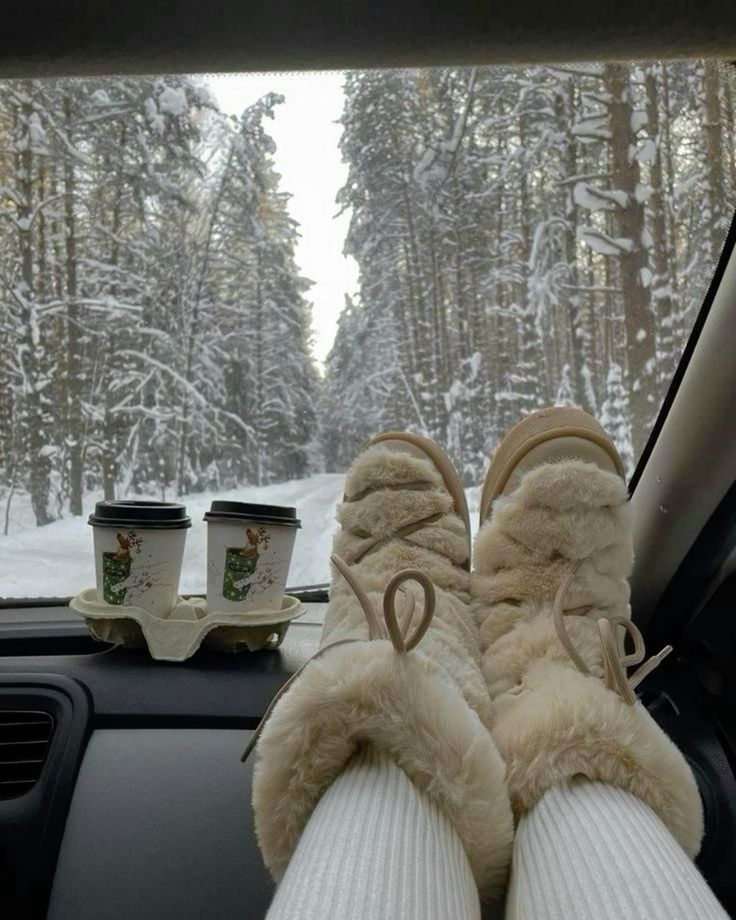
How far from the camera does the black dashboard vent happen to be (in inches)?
33.4

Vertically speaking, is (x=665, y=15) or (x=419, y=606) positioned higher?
(x=665, y=15)

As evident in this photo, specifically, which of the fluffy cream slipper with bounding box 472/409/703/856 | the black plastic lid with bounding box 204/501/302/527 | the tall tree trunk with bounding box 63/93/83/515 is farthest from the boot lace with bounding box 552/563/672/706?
the tall tree trunk with bounding box 63/93/83/515

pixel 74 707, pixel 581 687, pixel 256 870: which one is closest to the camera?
pixel 581 687

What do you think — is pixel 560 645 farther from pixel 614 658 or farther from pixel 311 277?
pixel 311 277

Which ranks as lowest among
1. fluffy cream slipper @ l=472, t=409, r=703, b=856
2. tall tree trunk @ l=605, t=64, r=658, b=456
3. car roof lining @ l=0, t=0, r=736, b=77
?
fluffy cream slipper @ l=472, t=409, r=703, b=856

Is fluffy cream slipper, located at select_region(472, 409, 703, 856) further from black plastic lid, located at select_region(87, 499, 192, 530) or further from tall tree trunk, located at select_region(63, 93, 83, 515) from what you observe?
tall tree trunk, located at select_region(63, 93, 83, 515)

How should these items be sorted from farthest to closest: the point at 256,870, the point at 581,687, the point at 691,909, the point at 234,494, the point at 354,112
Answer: the point at 234,494, the point at 354,112, the point at 256,870, the point at 581,687, the point at 691,909

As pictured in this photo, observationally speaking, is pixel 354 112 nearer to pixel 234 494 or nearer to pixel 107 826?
pixel 234 494

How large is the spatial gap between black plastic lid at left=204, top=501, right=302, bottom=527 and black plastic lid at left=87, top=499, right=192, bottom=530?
49 mm

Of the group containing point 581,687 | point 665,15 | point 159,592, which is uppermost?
point 665,15

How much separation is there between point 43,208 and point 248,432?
46 centimetres

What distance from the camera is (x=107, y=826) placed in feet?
2.57

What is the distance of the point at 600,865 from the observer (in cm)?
44

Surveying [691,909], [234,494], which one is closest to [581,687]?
[691,909]
